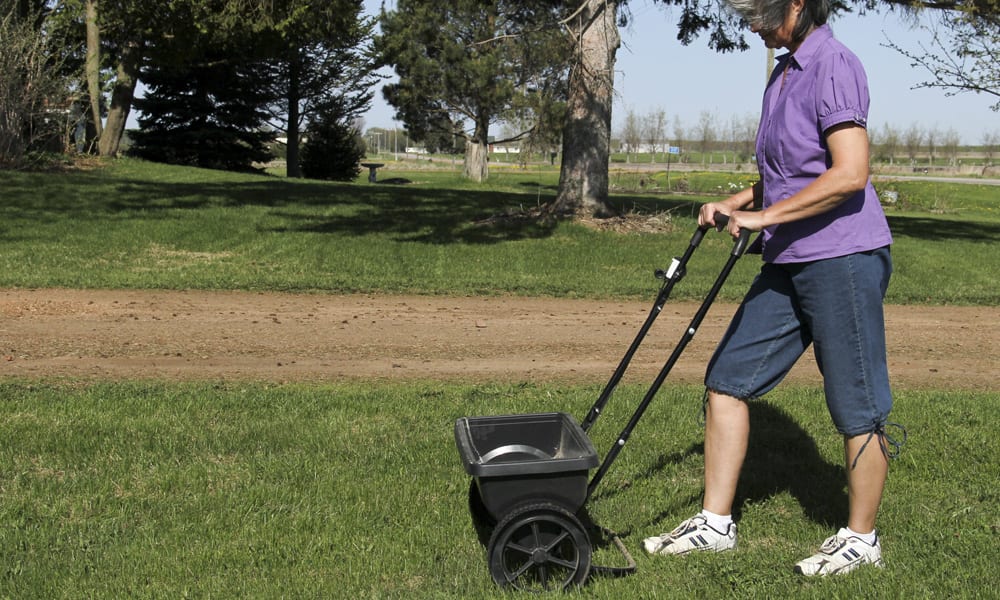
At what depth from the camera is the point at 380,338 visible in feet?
25.8

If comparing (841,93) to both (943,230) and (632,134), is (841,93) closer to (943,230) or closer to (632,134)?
(943,230)

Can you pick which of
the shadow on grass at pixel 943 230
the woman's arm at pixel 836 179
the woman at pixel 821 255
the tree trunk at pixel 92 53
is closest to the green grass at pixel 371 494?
the woman at pixel 821 255

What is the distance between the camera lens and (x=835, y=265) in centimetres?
342

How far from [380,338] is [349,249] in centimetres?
411

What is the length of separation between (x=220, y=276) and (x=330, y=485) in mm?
6355

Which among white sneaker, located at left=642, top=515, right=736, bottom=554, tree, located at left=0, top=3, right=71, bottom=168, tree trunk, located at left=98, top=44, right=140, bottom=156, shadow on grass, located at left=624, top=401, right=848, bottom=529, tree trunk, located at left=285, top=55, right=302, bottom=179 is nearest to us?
white sneaker, located at left=642, top=515, right=736, bottom=554

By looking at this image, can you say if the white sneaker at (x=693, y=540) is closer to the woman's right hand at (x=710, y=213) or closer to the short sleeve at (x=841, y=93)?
the woman's right hand at (x=710, y=213)

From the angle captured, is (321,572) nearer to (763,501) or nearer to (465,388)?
(763,501)

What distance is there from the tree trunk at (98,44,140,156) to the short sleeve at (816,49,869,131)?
27.8 m

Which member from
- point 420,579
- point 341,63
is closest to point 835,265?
point 420,579

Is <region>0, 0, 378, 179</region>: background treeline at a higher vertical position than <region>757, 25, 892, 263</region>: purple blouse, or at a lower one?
higher

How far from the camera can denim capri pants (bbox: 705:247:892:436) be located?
11.3 ft

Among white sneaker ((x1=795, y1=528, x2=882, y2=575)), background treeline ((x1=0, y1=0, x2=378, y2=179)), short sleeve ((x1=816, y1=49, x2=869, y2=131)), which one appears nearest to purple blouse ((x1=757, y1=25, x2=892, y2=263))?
short sleeve ((x1=816, y1=49, x2=869, y2=131))

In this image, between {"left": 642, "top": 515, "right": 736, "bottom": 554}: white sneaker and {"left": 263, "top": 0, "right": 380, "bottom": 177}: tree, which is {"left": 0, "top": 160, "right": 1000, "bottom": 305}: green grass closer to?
{"left": 642, "top": 515, "right": 736, "bottom": 554}: white sneaker
